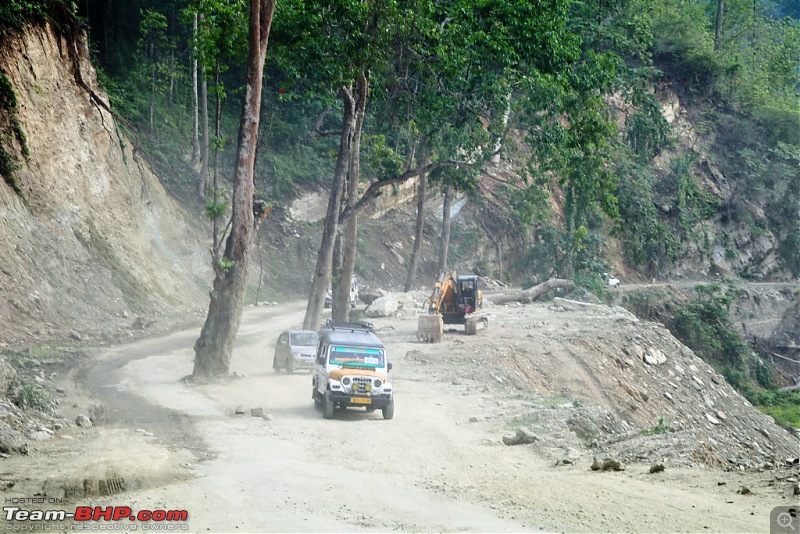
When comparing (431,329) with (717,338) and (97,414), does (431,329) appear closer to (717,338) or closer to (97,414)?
(97,414)

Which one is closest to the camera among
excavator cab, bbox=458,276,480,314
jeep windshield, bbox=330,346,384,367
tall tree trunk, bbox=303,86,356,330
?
jeep windshield, bbox=330,346,384,367

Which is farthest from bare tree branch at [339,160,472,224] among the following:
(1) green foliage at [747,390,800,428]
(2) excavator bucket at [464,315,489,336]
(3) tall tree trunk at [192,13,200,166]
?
(1) green foliage at [747,390,800,428]

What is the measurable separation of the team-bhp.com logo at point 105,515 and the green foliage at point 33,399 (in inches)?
252

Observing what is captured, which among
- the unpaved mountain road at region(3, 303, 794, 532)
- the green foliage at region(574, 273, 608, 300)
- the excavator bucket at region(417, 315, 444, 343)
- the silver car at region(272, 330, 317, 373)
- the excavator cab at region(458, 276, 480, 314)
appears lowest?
the unpaved mountain road at region(3, 303, 794, 532)

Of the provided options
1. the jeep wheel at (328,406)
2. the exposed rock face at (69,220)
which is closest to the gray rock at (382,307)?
the exposed rock face at (69,220)

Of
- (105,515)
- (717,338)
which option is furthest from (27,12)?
(717,338)

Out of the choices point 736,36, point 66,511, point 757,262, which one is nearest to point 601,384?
point 66,511

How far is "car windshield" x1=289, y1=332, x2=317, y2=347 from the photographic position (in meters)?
25.4

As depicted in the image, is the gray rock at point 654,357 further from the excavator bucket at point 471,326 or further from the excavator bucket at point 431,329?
the excavator bucket at point 431,329

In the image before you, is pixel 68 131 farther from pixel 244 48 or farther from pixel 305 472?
pixel 305 472

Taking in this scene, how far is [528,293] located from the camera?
155 feet

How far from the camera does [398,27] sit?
28.2m

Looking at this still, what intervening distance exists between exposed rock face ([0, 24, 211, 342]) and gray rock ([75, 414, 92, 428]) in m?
10.1

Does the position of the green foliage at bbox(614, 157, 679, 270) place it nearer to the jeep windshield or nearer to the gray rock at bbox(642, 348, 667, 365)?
the gray rock at bbox(642, 348, 667, 365)
